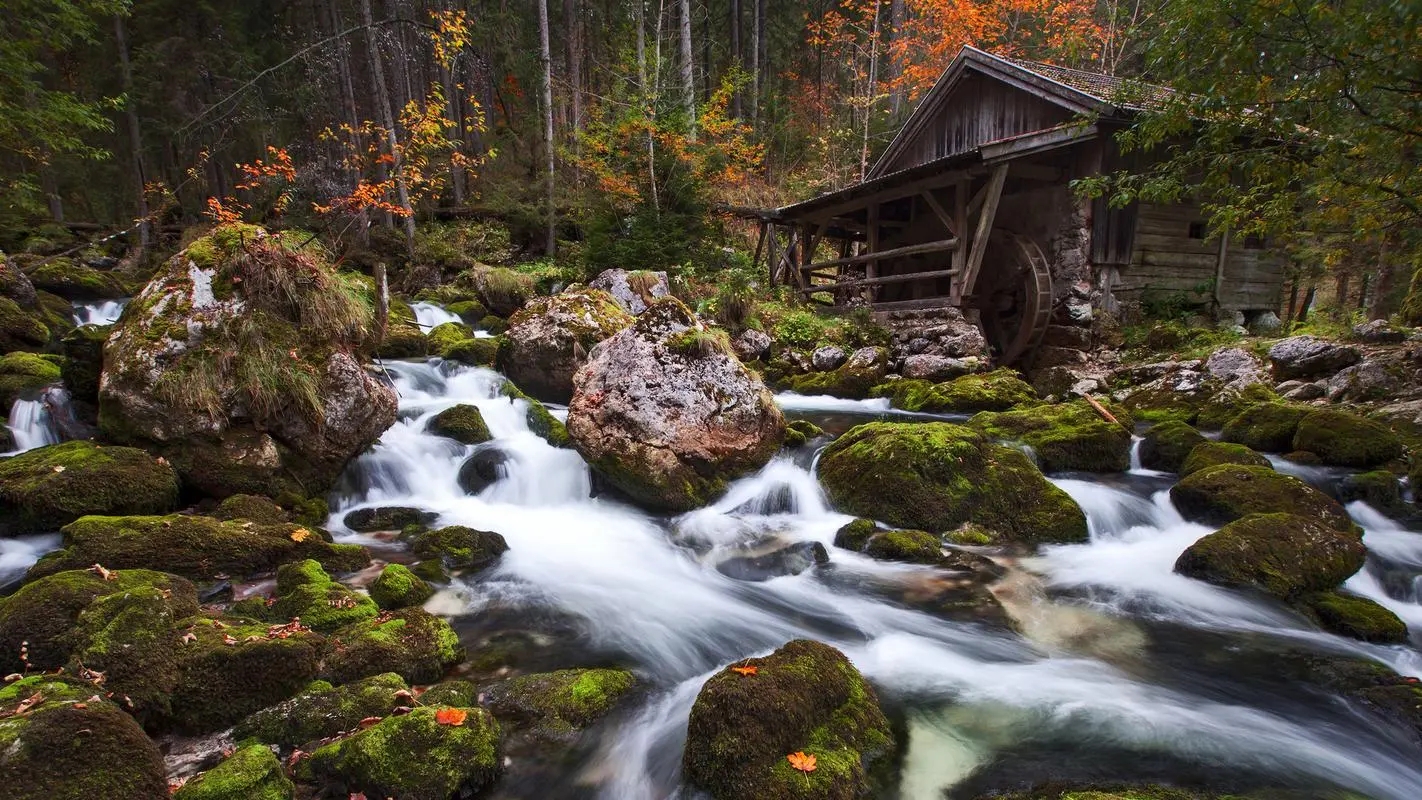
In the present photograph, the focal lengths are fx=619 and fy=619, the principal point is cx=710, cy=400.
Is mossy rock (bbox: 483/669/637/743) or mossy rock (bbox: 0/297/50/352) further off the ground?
mossy rock (bbox: 0/297/50/352)

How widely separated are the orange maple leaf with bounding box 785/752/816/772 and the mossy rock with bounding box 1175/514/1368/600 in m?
4.05

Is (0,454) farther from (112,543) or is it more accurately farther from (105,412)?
(112,543)

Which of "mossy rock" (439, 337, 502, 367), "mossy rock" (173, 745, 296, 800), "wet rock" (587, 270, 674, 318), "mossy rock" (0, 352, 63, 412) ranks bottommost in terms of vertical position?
"mossy rock" (173, 745, 296, 800)

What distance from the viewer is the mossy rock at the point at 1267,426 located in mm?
7285

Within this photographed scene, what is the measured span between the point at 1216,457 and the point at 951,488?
3.04m

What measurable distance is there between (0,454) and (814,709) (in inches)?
300

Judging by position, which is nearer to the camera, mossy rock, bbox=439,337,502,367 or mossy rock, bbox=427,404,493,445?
mossy rock, bbox=427,404,493,445

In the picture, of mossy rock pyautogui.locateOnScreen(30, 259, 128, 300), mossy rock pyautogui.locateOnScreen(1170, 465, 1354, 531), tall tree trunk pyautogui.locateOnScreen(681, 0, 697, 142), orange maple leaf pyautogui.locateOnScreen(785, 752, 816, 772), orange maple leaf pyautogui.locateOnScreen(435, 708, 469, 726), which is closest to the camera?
orange maple leaf pyautogui.locateOnScreen(785, 752, 816, 772)

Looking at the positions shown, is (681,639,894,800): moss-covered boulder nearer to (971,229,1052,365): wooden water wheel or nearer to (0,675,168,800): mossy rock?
(0,675,168,800): mossy rock

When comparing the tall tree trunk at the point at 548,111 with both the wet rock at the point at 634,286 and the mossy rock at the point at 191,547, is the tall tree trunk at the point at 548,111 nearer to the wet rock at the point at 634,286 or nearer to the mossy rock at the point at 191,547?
the wet rock at the point at 634,286

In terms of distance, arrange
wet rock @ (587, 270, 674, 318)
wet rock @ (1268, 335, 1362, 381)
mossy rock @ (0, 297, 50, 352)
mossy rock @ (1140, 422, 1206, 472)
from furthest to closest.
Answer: wet rock @ (587, 270, 674, 318)
mossy rock @ (0, 297, 50, 352)
wet rock @ (1268, 335, 1362, 381)
mossy rock @ (1140, 422, 1206, 472)

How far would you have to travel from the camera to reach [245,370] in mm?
5793

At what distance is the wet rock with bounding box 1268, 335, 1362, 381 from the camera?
8469 mm

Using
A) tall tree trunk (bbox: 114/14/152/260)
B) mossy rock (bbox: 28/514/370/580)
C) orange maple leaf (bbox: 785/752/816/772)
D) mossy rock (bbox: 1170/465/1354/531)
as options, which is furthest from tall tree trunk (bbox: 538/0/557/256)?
orange maple leaf (bbox: 785/752/816/772)
